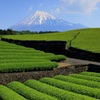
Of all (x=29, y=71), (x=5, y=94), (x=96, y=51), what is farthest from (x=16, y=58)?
(x=5, y=94)

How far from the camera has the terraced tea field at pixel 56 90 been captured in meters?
20.2

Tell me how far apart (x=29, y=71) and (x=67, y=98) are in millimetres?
10665

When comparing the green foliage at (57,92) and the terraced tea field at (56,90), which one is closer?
the green foliage at (57,92)

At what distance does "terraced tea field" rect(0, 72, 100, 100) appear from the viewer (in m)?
20.2

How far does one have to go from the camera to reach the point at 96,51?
36.9 meters

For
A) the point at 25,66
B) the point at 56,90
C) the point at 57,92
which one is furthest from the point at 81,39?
the point at 57,92

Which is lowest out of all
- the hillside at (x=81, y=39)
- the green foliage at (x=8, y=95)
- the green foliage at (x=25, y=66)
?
the green foliage at (x=8, y=95)

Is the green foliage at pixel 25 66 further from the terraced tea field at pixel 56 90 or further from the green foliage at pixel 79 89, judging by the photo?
the green foliage at pixel 79 89

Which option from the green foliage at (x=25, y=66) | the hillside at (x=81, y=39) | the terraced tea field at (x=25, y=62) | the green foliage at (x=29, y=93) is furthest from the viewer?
the hillside at (x=81, y=39)

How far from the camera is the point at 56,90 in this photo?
22.0 metres

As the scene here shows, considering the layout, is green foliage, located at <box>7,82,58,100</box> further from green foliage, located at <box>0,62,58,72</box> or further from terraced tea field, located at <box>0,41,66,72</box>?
terraced tea field, located at <box>0,41,66,72</box>

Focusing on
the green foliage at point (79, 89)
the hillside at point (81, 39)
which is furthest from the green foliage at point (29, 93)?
the hillside at point (81, 39)

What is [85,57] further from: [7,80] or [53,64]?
[7,80]

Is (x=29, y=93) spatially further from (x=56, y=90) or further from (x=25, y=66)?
(x=25, y=66)
